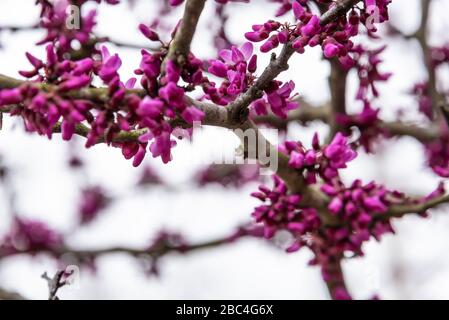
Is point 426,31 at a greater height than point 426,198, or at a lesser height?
greater

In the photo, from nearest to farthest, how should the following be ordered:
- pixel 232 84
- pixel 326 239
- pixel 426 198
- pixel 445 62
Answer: pixel 232 84, pixel 426 198, pixel 326 239, pixel 445 62

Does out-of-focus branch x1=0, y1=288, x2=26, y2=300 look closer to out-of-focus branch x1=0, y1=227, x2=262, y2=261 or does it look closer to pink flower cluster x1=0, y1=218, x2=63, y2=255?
out-of-focus branch x1=0, y1=227, x2=262, y2=261

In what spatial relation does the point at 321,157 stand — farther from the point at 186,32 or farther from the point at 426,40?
the point at 426,40

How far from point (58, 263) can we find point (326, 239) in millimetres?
2910

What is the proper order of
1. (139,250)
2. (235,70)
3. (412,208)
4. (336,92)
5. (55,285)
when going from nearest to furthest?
1. (235,70)
2. (55,285)
3. (412,208)
4. (336,92)
5. (139,250)

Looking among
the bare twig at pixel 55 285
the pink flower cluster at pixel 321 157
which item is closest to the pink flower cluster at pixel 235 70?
the pink flower cluster at pixel 321 157

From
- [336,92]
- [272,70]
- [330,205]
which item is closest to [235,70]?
[272,70]

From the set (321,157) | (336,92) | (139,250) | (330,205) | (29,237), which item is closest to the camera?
(321,157)

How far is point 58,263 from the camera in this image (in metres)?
5.00

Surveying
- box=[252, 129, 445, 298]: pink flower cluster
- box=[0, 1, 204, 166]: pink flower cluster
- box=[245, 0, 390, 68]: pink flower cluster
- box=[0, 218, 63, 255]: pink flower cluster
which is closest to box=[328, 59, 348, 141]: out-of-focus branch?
box=[252, 129, 445, 298]: pink flower cluster

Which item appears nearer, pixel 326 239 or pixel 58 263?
pixel 326 239

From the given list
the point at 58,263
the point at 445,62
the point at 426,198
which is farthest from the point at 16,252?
the point at 445,62
